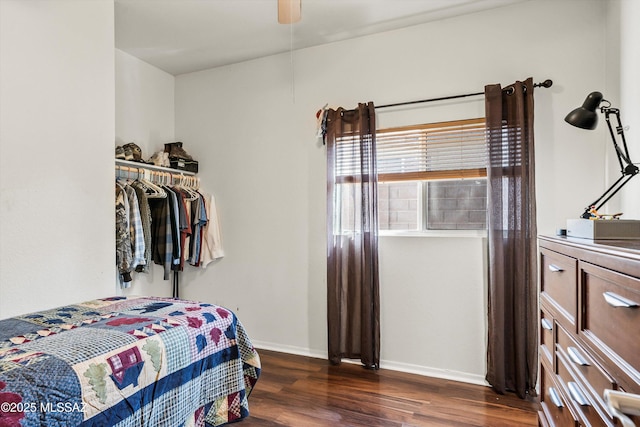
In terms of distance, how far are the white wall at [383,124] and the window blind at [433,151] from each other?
0.40ft

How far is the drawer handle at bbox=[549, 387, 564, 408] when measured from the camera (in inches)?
53.4

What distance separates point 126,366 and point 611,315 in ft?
4.85

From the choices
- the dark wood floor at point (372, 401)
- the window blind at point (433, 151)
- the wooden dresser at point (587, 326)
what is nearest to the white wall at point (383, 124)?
the window blind at point (433, 151)

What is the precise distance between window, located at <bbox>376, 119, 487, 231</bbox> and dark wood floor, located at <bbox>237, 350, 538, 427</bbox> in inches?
44.8

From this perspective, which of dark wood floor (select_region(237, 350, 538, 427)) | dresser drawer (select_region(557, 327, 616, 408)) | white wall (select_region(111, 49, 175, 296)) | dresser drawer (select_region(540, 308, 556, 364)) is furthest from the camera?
white wall (select_region(111, 49, 175, 296))

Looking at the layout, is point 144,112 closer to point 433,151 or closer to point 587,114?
point 433,151

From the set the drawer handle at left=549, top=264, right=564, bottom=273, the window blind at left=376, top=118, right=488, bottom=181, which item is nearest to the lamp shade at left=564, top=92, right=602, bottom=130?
the drawer handle at left=549, top=264, right=564, bottom=273

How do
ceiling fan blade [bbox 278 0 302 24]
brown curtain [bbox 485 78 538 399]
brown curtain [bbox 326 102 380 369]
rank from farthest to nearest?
brown curtain [bbox 326 102 380 369] → brown curtain [bbox 485 78 538 399] → ceiling fan blade [bbox 278 0 302 24]

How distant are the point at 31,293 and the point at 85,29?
1.60 meters

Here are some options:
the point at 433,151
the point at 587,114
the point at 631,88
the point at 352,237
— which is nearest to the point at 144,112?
the point at 352,237

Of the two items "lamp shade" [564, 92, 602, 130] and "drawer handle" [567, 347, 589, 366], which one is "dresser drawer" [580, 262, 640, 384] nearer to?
"drawer handle" [567, 347, 589, 366]

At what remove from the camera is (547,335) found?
1.55 metres

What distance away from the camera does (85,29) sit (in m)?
2.21

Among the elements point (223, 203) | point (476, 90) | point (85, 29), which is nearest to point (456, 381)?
point (476, 90)
